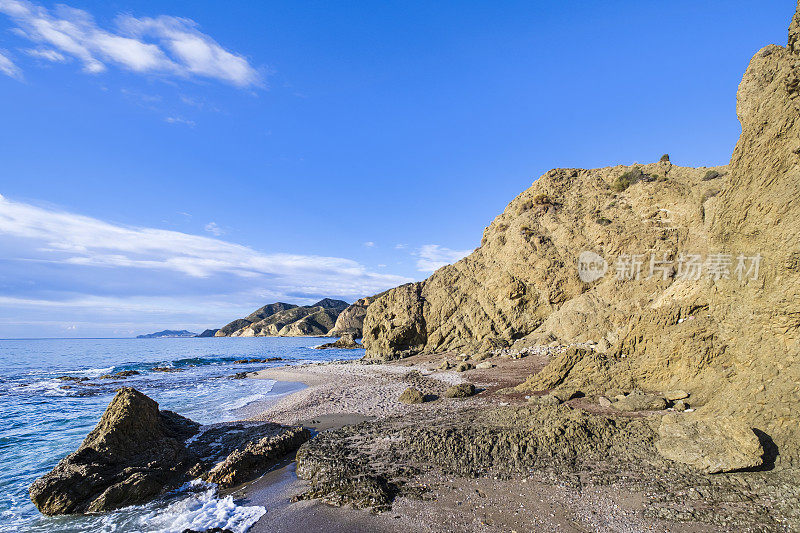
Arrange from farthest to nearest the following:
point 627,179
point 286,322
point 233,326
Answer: point 233,326 → point 286,322 → point 627,179

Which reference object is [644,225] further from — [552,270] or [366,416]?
[366,416]

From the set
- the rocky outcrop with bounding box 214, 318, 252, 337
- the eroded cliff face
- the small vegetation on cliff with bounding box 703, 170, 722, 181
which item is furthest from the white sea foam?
the rocky outcrop with bounding box 214, 318, 252, 337

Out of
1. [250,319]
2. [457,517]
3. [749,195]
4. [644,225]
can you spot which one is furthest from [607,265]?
[250,319]

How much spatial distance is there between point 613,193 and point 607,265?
7799 millimetres

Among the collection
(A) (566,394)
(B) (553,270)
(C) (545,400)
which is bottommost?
(C) (545,400)

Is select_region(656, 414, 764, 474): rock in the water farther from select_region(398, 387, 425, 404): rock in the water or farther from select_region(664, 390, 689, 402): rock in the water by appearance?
select_region(398, 387, 425, 404): rock in the water

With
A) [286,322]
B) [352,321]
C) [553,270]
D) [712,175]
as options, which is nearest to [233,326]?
[286,322]

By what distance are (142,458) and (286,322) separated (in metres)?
122

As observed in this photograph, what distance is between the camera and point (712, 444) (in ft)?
21.4

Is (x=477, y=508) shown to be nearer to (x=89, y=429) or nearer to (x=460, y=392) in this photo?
(x=460, y=392)

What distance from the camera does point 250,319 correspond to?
145m

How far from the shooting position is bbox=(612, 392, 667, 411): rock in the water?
9578 mm

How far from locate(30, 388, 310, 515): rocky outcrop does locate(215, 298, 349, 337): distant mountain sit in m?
105

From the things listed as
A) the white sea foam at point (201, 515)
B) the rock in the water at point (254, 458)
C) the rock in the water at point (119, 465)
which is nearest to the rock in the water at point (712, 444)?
the white sea foam at point (201, 515)
